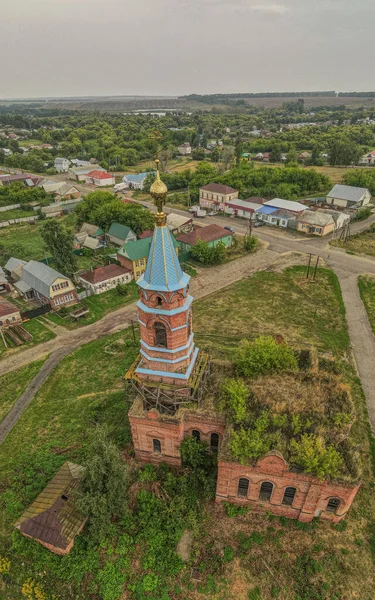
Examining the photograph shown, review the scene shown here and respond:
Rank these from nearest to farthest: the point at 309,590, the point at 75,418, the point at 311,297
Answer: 1. the point at 309,590
2. the point at 75,418
3. the point at 311,297

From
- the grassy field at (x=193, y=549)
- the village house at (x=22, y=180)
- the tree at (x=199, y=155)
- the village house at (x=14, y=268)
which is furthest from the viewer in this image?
the tree at (x=199, y=155)

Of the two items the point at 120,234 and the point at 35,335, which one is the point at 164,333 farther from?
the point at 120,234

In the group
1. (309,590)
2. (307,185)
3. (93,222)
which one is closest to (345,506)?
(309,590)

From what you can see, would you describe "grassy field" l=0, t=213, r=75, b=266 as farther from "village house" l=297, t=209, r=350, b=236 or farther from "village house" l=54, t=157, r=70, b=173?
"village house" l=54, t=157, r=70, b=173

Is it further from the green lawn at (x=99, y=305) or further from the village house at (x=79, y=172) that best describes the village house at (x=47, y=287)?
the village house at (x=79, y=172)

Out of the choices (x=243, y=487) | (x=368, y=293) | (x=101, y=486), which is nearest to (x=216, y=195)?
(x=368, y=293)

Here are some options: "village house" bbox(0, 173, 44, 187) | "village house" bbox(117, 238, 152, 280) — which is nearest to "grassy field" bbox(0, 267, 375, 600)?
"village house" bbox(117, 238, 152, 280)

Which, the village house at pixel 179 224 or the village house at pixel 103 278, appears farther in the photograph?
the village house at pixel 179 224

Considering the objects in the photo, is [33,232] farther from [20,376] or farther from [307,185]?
[307,185]

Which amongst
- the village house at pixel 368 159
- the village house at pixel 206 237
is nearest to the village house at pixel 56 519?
the village house at pixel 206 237
